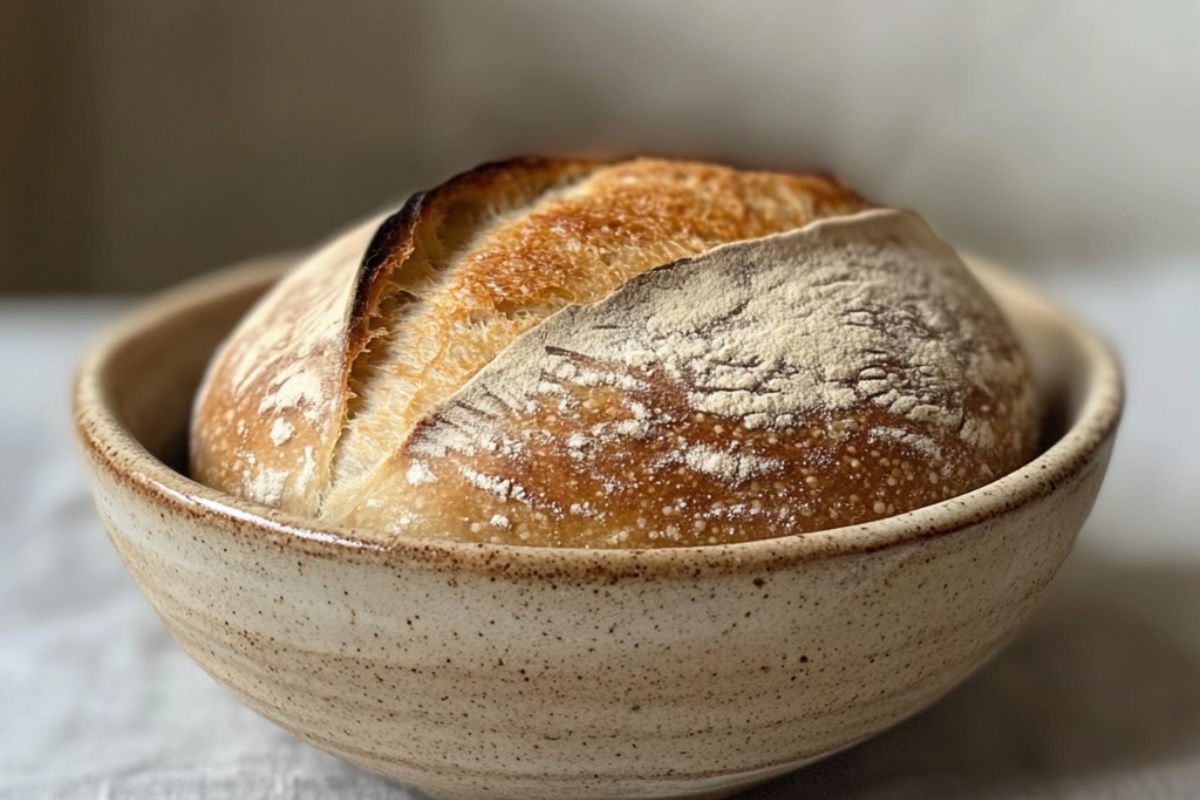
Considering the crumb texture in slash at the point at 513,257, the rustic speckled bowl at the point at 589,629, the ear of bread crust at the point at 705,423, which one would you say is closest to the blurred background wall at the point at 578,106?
the crumb texture in slash at the point at 513,257

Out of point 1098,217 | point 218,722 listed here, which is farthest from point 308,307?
point 1098,217

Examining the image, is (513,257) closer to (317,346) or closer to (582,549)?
(317,346)

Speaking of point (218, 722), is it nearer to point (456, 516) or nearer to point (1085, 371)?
point (456, 516)

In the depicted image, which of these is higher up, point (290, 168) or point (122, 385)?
point (122, 385)

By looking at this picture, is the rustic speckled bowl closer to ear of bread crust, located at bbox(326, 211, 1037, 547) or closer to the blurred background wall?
ear of bread crust, located at bbox(326, 211, 1037, 547)

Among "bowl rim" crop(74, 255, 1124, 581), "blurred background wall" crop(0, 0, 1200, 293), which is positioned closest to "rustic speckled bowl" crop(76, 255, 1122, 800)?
"bowl rim" crop(74, 255, 1124, 581)

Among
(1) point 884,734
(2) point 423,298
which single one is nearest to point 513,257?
(2) point 423,298
